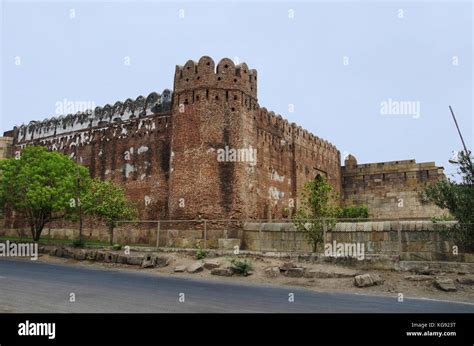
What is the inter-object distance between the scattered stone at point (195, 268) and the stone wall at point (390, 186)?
919 inches

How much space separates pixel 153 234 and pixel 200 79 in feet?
27.1

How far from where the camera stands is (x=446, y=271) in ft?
51.9

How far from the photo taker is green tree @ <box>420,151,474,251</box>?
16.1 m

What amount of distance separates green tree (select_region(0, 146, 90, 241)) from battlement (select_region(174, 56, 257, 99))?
754 cm

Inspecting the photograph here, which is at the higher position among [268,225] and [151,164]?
[151,164]

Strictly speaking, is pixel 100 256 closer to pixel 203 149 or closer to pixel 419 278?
pixel 203 149

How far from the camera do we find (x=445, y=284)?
1444 centimetres

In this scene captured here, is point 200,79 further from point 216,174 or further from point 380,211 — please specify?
point 380,211

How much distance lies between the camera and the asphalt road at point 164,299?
957 centimetres

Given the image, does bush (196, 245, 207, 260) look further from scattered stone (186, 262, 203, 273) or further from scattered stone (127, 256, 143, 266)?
scattered stone (127, 256, 143, 266)

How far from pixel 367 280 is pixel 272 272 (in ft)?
12.3

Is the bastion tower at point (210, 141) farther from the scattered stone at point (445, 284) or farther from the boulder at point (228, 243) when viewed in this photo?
the scattered stone at point (445, 284)

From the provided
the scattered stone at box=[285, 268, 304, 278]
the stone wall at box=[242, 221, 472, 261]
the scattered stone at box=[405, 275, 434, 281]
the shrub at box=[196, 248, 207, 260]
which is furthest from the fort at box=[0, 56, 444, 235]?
the scattered stone at box=[405, 275, 434, 281]
